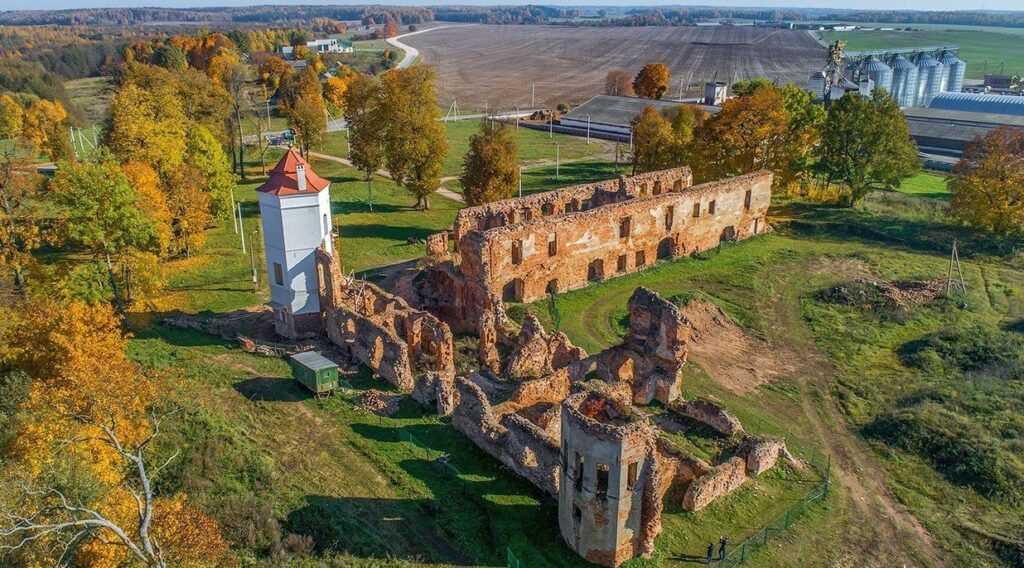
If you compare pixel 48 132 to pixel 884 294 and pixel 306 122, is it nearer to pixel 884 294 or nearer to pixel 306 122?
pixel 306 122

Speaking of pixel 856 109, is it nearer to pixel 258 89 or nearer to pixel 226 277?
pixel 226 277

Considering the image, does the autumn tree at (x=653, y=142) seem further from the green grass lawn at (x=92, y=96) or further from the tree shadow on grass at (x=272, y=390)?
the green grass lawn at (x=92, y=96)

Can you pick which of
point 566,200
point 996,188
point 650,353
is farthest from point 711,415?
point 996,188

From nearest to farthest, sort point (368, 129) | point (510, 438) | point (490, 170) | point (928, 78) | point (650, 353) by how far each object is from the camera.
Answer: point (510, 438) < point (650, 353) < point (490, 170) < point (368, 129) < point (928, 78)

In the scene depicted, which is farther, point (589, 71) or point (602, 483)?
point (589, 71)

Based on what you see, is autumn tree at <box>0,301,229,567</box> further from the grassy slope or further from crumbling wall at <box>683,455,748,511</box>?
the grassy slope

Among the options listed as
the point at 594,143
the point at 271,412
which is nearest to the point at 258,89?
the point at 594,143
